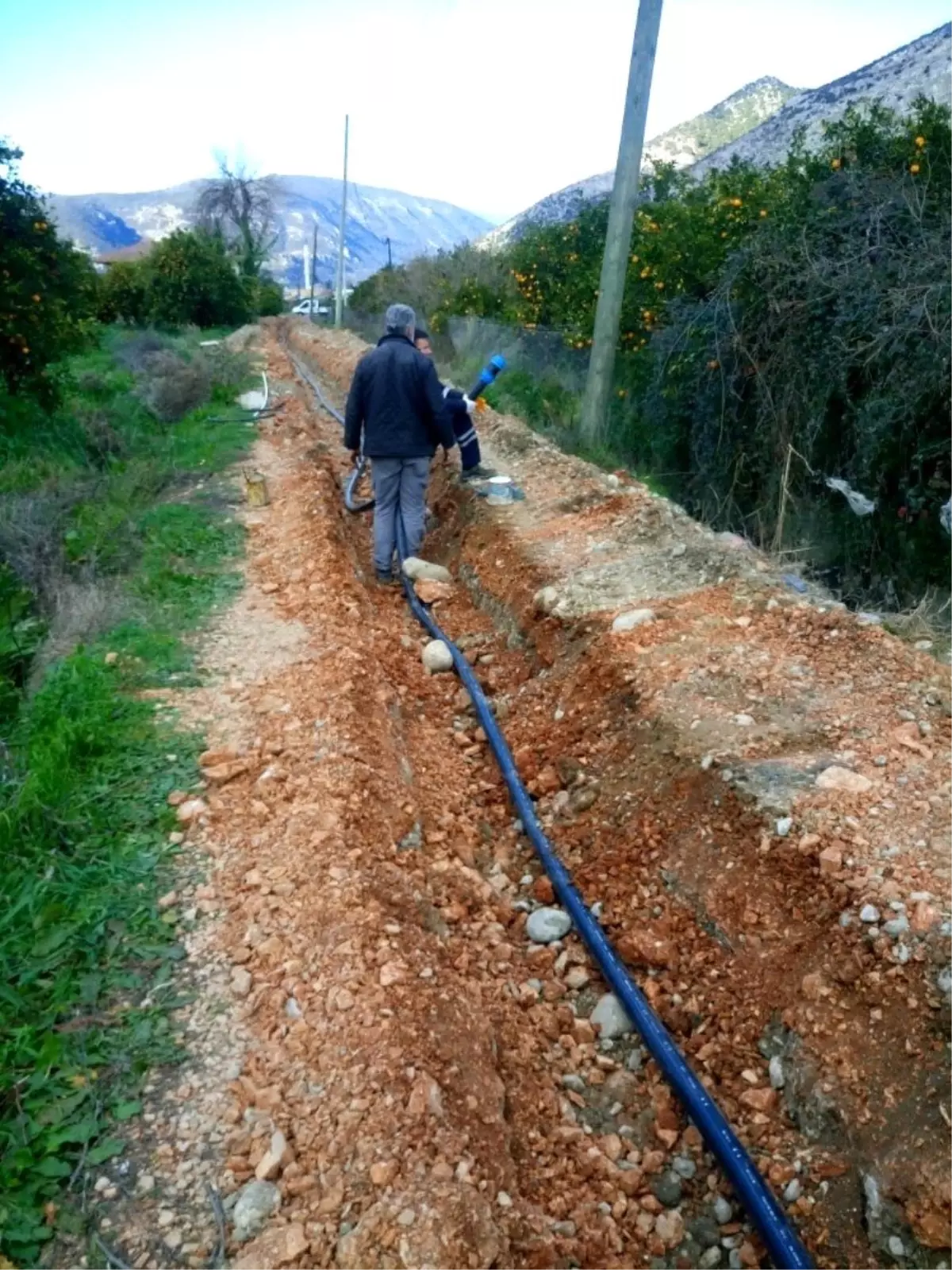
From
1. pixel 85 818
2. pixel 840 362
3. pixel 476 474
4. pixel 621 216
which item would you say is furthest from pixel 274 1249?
pixel 621 216

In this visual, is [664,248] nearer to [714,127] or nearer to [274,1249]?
[274,1249]

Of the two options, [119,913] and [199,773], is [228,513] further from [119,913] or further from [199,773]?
[119,913]

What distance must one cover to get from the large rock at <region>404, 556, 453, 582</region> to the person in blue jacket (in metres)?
1.20

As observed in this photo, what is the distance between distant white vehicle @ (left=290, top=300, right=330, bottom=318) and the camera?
46656 millimetres

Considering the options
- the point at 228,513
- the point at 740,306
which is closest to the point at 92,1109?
the point at 228,513

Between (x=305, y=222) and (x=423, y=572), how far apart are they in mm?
101176

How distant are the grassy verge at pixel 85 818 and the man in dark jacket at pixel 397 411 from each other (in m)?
1.31

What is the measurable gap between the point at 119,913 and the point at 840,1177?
7.60 feet

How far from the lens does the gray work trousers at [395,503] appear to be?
621 cm

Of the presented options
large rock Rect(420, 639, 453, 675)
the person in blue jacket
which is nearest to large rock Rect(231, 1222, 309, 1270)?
large rock Rect(420, 639, 453, 675)

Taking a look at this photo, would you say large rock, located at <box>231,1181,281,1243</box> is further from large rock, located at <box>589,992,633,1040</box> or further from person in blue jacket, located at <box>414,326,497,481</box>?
person in blue jacket, located at <box>414,326,497,481</box>

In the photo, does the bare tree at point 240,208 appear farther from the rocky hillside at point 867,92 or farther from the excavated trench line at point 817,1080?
the excavated trench line at point 817,1080

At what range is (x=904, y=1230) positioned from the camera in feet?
6.93

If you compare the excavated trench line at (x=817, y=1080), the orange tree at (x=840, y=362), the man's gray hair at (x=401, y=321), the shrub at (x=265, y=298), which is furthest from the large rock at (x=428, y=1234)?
the shrub at (x=265, y=298)
